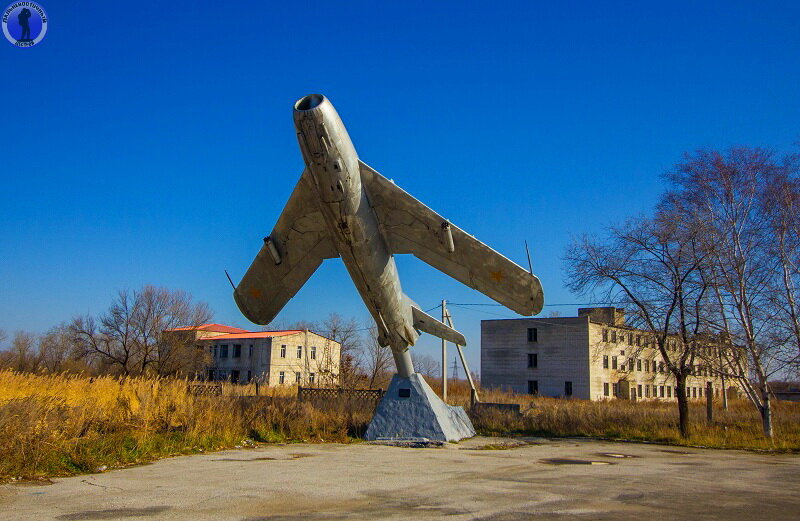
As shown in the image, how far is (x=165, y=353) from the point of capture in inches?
1702

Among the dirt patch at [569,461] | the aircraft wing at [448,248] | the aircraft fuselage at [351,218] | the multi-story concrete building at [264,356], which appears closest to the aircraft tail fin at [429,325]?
the aircraft fuselage at [351,218]

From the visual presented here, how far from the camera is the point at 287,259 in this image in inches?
556

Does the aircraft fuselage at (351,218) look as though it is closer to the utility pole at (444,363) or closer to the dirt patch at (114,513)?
the dirt patch at (114,513)

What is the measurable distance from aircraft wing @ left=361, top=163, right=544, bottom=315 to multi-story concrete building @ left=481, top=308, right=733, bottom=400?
3554cm

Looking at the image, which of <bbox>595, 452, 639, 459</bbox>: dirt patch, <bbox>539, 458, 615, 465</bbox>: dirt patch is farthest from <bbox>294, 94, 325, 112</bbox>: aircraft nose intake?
<bbox>595, 452, 639, 459</bbox>: dirt patch

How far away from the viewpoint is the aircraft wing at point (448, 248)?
12.4 metres

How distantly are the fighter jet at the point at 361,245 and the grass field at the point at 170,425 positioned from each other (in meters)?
2.87

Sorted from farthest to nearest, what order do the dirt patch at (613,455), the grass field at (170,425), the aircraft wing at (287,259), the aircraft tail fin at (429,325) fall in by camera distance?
the aircraft tail fin at (429,325) < the dirt patch at (613,455) < the aircraft wing at (287,259) < the grass field at (170,425)

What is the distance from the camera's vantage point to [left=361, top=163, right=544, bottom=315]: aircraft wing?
40.8ft

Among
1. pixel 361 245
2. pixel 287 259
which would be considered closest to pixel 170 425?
pixel 287 259

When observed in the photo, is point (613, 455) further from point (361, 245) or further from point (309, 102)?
point (309, 102)

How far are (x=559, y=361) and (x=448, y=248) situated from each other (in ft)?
132

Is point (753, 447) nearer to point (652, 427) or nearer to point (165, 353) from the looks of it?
point (652, 427)

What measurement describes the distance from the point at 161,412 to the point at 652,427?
15540mm
